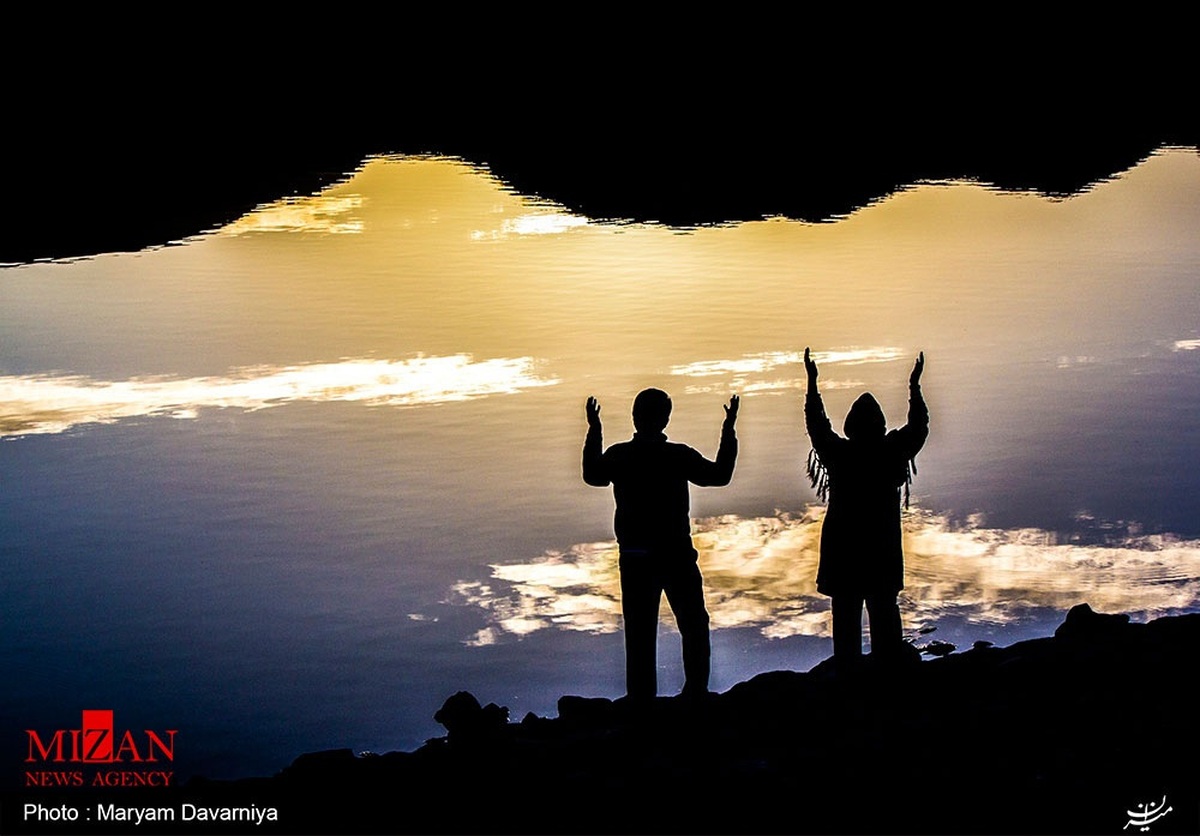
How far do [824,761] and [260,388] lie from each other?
1685cm

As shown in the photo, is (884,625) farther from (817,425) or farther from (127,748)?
(127,748)

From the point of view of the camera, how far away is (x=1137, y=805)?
34.9ft

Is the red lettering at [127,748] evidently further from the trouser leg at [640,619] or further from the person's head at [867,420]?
the person's head at [867,420]

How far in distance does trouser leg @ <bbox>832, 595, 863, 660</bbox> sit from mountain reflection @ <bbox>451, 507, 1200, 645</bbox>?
337 centimetres

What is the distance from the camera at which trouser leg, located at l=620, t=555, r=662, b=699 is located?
12023 mm

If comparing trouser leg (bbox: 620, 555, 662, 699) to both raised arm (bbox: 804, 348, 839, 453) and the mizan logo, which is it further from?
the mizan logo

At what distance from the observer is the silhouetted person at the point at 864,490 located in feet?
41.1

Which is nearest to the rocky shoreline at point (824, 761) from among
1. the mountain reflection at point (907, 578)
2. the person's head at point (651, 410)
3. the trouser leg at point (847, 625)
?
the trouser leg at point (847, 625)

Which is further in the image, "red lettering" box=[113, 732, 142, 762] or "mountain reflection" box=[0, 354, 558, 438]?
"mountain reflection" box=[0, 354, 558, 438]

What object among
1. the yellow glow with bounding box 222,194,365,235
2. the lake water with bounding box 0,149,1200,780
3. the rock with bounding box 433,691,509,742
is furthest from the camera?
the yellow glow with bounding box 222,194,365,235

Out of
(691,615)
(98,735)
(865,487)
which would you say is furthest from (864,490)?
(98,735)

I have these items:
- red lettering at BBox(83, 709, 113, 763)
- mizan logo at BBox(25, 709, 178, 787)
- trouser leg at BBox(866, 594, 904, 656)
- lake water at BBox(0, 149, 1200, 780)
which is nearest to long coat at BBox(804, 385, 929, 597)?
trouser leg at BBox(866, 594, 904, 656)

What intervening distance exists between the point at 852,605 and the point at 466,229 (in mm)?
31261

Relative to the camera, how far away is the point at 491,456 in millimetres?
22562
